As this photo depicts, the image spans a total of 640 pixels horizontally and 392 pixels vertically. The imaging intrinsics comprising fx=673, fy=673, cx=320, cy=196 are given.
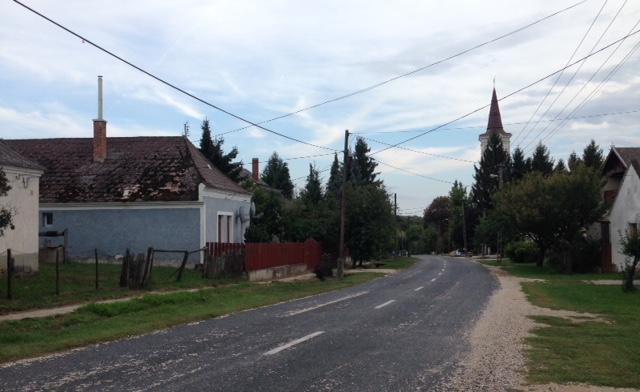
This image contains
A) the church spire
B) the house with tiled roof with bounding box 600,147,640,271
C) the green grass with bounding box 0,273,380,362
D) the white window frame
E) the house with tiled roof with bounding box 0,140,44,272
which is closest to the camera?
the green grass with bounding box 0,273,380,362

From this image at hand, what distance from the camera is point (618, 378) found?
8375mm

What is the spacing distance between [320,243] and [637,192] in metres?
18.2

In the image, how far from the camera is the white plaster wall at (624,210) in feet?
106

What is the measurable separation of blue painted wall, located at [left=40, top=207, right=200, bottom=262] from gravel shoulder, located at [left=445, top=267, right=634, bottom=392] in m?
16.7

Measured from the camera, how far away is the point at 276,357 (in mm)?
9672

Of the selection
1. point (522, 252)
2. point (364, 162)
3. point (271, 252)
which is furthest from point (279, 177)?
point (271, 252)

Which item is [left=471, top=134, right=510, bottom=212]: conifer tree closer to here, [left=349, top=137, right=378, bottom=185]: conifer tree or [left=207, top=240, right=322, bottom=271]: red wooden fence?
[left=349, top=137, right=378, bottom=185]: conifer tree

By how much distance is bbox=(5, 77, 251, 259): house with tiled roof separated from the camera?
1235 inches

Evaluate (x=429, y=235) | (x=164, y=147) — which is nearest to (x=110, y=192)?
(x=164, y=147)

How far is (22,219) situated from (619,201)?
28.0 meters

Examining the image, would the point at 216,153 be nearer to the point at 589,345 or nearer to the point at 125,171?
the point at 125,171

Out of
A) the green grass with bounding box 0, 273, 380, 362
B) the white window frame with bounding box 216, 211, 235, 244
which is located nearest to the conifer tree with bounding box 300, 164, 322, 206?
the white window frame with bounding box 216, 211, 235, 244

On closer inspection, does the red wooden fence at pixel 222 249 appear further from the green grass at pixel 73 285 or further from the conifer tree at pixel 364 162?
the conifer tree at pixel 364 162

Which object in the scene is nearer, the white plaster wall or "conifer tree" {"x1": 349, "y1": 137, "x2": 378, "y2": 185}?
the white plaster wall
